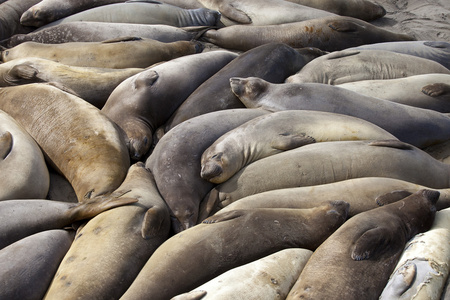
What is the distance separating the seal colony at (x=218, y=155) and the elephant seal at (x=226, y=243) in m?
0.01

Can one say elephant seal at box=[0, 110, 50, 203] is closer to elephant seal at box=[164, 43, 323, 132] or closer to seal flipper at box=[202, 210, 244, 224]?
elephant seal at box=[164, 43, 323, 132]

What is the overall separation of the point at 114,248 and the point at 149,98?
218cm

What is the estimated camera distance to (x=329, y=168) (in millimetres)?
4234

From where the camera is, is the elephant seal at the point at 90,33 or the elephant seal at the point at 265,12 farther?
the elephant seal at the point at 265,12

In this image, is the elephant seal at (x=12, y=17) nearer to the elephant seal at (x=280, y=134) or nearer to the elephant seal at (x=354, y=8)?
the elephant seal at (x=354, y=8)

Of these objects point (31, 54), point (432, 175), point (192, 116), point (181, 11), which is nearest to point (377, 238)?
point (432, 175)

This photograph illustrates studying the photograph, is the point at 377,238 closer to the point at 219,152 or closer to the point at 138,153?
the point at 219,152

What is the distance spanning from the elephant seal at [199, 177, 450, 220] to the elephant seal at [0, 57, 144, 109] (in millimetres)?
2065

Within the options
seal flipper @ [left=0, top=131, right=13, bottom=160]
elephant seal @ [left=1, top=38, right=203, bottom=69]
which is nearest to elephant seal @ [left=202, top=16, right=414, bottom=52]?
elephant seal @ [left=1, top=38, right=203, bottom=69]

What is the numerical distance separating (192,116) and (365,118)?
5.21 ft

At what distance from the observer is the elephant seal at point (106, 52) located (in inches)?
236

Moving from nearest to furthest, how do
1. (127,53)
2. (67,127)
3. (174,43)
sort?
1. (67,127)
2. (127,53)
3. (174,43)

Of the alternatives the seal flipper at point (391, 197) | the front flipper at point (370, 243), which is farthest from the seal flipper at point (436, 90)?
the front flipper at point (370, 243)

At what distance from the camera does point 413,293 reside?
3064 mm
